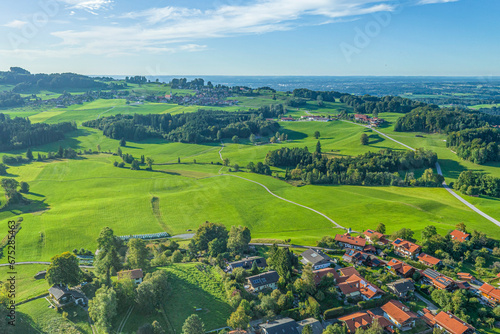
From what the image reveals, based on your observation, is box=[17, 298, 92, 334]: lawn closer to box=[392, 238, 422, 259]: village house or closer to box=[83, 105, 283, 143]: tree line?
box=[392, 238, 422, 259]: village house

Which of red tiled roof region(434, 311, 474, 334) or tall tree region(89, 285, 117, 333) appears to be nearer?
tall tree region(89, 285, 117, 333)

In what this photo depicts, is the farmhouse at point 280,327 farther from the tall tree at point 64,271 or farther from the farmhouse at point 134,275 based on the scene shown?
the tall tree at point 64,271

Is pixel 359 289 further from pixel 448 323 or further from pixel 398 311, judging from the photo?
pixel 448 323

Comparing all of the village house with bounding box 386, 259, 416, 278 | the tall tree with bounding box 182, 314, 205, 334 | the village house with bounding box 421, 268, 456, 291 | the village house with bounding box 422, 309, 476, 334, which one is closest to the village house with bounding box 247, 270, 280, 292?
the tall tree with bounding box 182, 314, 205, 334

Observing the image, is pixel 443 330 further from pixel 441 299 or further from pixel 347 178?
pixel 347 178

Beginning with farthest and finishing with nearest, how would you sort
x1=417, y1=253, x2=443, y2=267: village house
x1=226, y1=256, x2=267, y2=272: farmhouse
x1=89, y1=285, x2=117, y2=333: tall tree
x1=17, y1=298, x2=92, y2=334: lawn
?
x1=417, y1=253, x2=443, y2=267: village house, x1=226, y1=256, x2=267, y2=272: farmhouse, x1=17, y1=298, x2=92, y2=334: lawn, x1=89, y1=285, x2=117, y2=333: tall tree

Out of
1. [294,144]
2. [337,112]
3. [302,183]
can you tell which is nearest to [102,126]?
[294,144]
